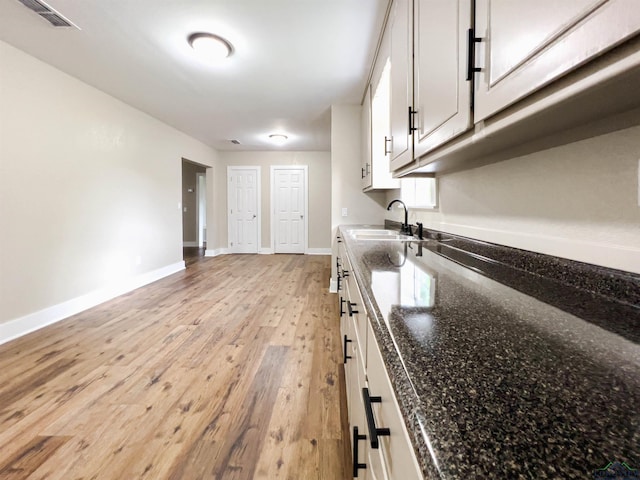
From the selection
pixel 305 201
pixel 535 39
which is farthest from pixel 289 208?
→ pixel 535 39

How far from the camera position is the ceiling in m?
2.19

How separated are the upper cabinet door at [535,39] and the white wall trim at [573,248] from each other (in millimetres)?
467

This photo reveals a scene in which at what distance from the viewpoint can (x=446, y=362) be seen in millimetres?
488

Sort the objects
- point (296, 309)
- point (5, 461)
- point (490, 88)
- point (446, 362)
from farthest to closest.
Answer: point (296, 309) < point (5, 461) < point (490, 88) < point (446, 362)

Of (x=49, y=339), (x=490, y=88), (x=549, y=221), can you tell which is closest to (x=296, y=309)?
(x=49, y=339)

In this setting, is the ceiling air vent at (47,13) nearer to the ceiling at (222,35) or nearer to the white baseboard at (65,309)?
the ceiling at (222,35)

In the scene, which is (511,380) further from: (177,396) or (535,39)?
(177,396)

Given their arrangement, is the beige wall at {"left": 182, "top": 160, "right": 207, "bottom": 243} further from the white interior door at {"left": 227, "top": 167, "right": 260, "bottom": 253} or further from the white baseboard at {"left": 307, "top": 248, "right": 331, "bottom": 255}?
the white baseboard at {"left": 307, "top": 248, "right": 331, "bottom": 255}

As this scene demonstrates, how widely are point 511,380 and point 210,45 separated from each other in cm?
299

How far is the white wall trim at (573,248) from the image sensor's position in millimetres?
782

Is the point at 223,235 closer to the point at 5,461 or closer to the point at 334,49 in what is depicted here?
the point at 334,49

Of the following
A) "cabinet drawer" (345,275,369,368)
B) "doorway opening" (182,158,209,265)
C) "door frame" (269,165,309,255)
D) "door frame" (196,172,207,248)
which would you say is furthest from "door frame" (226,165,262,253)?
"cabinet drawer" (345,275,369,368)

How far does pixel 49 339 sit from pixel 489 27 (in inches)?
140

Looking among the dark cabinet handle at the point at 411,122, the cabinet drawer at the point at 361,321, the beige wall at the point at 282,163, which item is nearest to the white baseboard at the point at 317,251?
the beige wall at the point at 282,163
